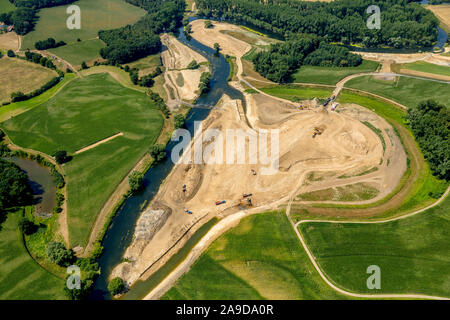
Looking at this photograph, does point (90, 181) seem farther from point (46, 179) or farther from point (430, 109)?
point (430, 109)

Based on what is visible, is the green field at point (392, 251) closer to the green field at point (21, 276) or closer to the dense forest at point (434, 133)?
the dense forest at point (434, 133)

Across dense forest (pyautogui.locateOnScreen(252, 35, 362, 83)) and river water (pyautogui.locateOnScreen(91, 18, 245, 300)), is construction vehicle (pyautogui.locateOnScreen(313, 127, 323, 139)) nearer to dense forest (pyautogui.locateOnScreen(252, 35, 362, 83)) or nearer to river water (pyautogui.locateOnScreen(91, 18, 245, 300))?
river water (pyautogui.locateOnScreen(91, 18, 245, 300))

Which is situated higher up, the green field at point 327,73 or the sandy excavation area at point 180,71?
the green field at point 327,73

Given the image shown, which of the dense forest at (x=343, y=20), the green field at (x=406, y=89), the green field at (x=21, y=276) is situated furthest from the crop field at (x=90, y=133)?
the dense forest at (x=343, y=20)

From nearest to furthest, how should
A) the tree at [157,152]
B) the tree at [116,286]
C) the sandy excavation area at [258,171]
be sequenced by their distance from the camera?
the tree at [116,286] → the sandy excavation area at [258,171] → the tree at [157,152]

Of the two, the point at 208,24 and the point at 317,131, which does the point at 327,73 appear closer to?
the point at 317,131

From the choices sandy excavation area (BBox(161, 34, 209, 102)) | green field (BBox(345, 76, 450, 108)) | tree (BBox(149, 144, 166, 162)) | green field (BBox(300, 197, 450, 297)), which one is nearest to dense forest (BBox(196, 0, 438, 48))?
green field (BBox(345, 76, 450, 108))

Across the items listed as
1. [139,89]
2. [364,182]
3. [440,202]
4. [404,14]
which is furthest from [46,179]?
[404,14]
